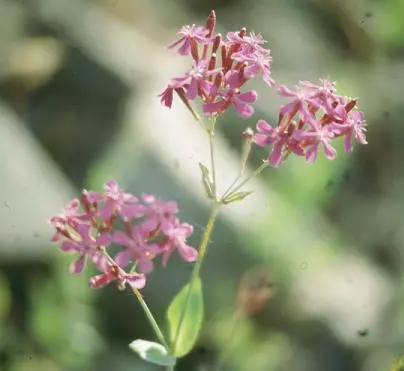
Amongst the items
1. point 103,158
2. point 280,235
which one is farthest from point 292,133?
point 103,158

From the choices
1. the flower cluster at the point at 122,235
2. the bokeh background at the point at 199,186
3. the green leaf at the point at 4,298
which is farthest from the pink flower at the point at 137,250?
the green leaf at the point at 4,298

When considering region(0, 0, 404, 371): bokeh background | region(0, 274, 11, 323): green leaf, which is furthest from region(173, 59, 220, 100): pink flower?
region(0, 274, 11, 323): green leaf

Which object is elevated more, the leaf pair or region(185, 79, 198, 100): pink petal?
region(185, 79, 198, 100): pink petal

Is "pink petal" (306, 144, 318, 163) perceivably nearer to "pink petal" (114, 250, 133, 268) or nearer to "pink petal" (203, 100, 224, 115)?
"pink petal" (203, 100, 224, 115)

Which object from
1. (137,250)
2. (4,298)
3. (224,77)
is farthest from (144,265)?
(4,298)

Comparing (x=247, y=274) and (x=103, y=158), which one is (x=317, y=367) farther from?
(x=103, y=158)

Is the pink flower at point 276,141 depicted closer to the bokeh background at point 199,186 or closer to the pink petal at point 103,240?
the pink petal at point 103,240

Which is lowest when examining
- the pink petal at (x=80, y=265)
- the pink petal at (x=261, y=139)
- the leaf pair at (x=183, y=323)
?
the leaf pair at (x=183, y=323)
